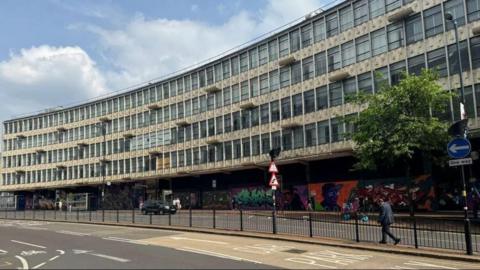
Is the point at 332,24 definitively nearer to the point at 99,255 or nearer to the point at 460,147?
the point at 460,147

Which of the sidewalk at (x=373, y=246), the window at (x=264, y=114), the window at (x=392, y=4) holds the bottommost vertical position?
the sidewalk at (x=373, y=246)

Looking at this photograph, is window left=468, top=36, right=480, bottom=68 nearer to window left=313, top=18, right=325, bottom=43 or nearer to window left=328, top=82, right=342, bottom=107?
window left=328, top=82, right=342, bottom=107

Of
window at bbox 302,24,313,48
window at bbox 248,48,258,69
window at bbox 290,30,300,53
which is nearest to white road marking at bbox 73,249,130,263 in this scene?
window at bbox 302,24,313,48

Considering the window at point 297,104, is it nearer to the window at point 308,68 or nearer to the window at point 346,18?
the window at point 308,68

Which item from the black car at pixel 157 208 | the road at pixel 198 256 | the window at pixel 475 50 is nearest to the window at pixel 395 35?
the window at pixel 475 50

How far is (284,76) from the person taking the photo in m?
50.8

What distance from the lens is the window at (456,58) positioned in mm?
34562

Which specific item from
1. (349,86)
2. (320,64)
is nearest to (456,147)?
(349,86)

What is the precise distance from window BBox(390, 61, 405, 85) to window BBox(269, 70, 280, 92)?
46.2ft

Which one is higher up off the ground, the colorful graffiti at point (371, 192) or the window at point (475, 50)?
the window at point (475, 50)

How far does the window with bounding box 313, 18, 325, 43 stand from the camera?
46938mm

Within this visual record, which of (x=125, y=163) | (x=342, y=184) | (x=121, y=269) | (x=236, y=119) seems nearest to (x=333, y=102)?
(x=342, y=184)

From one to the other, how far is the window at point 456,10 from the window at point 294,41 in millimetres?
15789

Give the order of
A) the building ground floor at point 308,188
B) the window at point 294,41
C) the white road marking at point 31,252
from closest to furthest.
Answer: the white road marking at point 31,252 < the building ground floor at point 308,188 < the window at point 294,41
